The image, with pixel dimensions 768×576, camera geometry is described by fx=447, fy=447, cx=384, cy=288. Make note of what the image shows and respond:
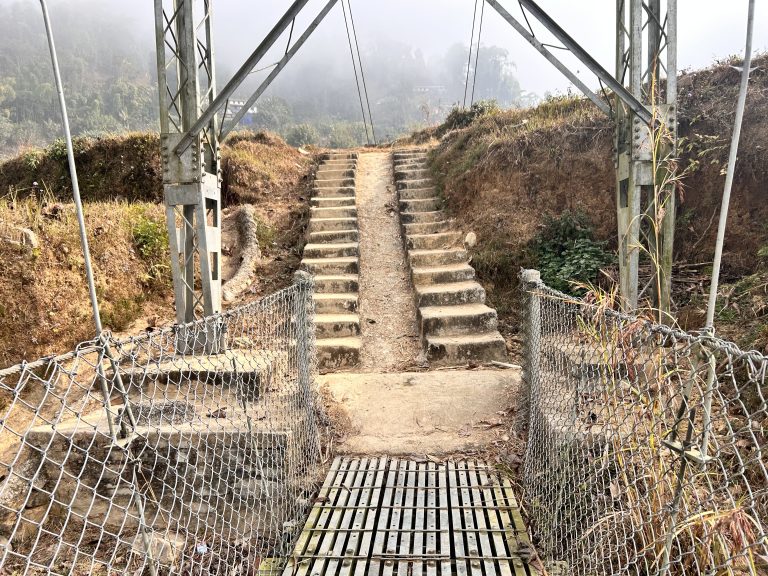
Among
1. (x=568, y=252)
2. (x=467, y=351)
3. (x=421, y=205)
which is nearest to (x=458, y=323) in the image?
(x=467, y=351)

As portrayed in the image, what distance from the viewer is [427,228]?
7578 mm

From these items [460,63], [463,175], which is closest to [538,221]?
[463,175]

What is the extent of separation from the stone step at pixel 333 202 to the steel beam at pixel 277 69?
368 centimetres

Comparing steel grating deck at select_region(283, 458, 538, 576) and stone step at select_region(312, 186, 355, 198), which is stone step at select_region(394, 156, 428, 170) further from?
steel grating deck at select_region(283, 458, 538, 576)

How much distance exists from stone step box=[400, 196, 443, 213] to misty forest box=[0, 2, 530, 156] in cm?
1052

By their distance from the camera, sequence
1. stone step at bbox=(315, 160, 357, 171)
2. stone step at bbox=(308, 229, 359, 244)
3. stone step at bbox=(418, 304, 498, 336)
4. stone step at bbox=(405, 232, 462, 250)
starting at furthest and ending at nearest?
stone step at bbox=(315, 160, 357, 171) < stone step at bbox=(308, 229, 359, 244) < stone step at bbox=(405, 232, 462, 250) < stone step at bbox=(418, 304, 498, 336)

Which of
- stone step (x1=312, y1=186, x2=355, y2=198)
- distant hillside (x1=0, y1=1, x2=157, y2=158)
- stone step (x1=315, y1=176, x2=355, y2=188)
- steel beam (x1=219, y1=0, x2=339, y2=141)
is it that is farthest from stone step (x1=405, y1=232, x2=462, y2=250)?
distant hillside (x1=0, y1=1, x2=157, y2=158)

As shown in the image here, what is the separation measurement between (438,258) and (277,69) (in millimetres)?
3471

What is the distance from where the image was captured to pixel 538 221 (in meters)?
6.76

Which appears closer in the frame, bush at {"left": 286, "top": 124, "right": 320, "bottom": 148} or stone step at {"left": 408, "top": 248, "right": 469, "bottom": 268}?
stone step at {"left": 408, "top": 248, "right": 469, "bottom": 268}

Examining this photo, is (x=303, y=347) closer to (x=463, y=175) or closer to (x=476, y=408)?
(x=476, y=408)

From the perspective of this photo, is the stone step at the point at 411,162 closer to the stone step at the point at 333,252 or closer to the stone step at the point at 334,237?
the stone step at the point at 334,237

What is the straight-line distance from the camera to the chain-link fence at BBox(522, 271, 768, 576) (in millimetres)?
1484

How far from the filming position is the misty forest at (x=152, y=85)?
Answer: 36250 millimetres
